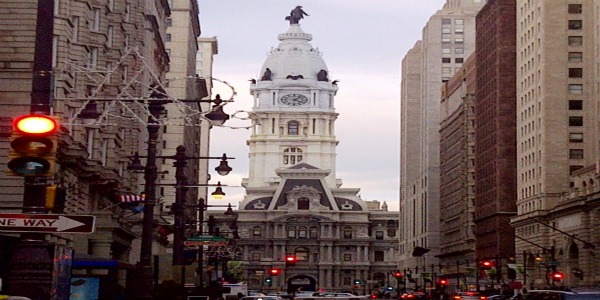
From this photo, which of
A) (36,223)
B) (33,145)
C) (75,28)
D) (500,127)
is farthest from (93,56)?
(500,127)

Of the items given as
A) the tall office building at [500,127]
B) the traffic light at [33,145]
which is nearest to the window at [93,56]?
the traffic light at [33,145]

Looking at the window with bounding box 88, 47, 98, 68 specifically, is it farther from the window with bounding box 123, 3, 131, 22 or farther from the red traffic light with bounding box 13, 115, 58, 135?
the red traffic light with bounding box 13, 115, 58, 135

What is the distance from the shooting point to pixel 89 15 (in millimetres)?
63531

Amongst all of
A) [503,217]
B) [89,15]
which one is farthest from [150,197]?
[503,217]

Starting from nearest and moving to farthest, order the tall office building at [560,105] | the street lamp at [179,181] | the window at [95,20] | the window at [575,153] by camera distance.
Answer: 1. the street lamp at [179,181]
2. the window at [95,20]
3. the tall office building at [560,105]
4. the window at [575,153]

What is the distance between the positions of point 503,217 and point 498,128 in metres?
10.7

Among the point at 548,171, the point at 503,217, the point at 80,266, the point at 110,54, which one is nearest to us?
the point at 80,266

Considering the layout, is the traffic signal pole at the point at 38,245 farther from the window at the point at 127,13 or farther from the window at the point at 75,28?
the window at the point at 127,13

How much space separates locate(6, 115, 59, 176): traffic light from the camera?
17453 millimetres

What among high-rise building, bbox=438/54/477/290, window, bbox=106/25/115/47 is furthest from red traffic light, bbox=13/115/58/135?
high-rise building, bbox=438/54/477/290

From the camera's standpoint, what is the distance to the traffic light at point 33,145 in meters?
17.5

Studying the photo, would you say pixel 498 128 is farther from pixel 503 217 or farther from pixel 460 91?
pixel 460 91

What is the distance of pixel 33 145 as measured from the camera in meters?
17.5

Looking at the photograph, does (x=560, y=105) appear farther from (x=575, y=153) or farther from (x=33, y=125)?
(x=33, y=125)
